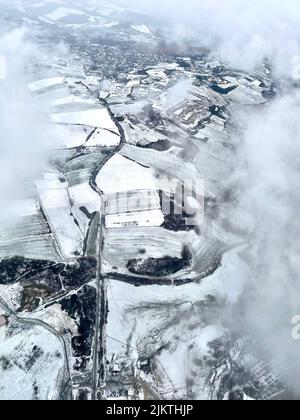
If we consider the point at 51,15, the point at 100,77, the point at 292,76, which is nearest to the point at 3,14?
the point at 51,15

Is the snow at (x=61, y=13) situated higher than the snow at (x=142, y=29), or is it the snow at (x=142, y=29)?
the snow at (x=61, y=13)

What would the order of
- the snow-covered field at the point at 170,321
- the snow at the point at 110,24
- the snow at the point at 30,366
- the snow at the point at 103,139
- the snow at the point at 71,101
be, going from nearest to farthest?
the snow at the point at 30,366, the snow-covered field at the point at 170,321, the snow at the point at 103,139, the snow at the point at 71,101, the snow at the point at 110,24

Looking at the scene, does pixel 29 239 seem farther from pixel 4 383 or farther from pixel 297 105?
pixel 297 105

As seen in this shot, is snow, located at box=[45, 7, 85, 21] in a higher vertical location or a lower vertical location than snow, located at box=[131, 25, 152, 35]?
higher

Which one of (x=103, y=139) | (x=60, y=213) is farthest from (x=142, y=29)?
(x=60, y=213)

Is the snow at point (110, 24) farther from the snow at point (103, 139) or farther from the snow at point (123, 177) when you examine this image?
the snow at point (123, 177)

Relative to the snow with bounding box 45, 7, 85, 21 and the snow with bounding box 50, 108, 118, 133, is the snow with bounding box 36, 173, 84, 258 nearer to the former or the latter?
Result: the snow with bounding box 50, 108, 118, 133

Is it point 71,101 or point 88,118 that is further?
point 71,101

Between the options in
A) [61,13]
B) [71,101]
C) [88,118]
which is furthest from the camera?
[61,13]

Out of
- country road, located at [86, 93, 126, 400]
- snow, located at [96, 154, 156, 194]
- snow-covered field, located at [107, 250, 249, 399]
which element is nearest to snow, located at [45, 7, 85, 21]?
snow, located at [96, 154, 156, 194]

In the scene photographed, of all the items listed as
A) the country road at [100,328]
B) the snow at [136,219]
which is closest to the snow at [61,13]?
the country road at [100,328]

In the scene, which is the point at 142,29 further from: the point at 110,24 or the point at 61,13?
the point at 61,13
